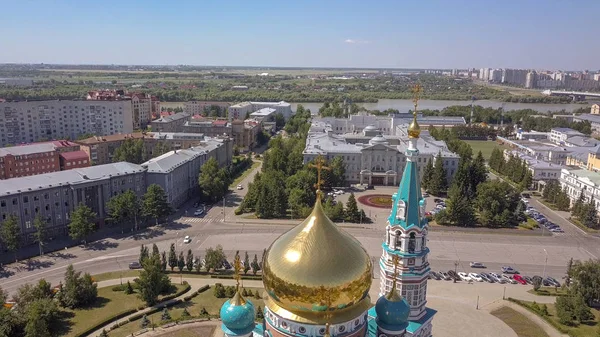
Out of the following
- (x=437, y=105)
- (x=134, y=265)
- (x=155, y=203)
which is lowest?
(x=134, y=265)

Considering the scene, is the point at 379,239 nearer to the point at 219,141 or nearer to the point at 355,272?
the point at 355,272

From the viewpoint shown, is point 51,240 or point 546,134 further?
point 546,134

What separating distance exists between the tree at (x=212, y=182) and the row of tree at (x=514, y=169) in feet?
133

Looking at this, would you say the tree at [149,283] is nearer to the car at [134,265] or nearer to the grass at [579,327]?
the car at [134,265]

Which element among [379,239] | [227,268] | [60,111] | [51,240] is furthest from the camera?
[60,111]

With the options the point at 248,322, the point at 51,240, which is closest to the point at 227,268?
the point at 51,240

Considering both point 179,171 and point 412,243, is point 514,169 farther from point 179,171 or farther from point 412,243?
point 412,243

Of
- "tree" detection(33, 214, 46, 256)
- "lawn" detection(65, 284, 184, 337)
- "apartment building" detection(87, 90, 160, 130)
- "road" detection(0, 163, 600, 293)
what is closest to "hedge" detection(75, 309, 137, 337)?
"lawn" detection(65, 284, 184, 337)

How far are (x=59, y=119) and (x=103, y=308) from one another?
7212cm

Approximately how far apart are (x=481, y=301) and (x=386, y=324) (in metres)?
18.5

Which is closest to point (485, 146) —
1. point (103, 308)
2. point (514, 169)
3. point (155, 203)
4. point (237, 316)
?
point (514, 169)

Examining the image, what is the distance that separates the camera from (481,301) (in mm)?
33000

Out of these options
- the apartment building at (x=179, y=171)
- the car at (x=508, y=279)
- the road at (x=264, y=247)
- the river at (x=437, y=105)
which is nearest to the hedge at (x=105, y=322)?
the road at (x=264, y=247)

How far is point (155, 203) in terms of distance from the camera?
46719 mm
